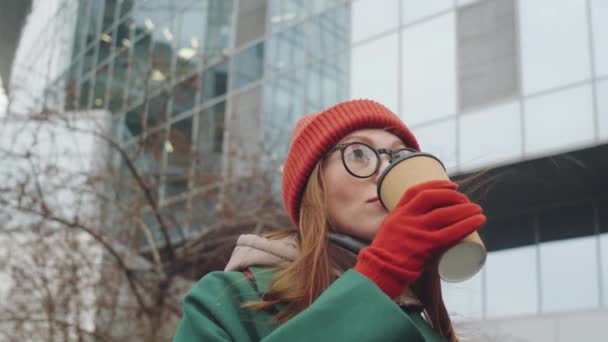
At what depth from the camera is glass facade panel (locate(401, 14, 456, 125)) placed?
1486cm

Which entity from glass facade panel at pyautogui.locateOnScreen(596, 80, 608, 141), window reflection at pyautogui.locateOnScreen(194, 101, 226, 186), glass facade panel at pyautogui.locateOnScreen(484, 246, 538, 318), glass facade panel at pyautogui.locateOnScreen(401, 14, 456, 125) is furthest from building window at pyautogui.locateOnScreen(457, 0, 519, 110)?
window reflection at pyautogui.locateOnScreen(194, 101, 226, 186)

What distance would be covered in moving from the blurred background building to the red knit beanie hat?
868 centimetres

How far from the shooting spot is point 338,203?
2170mm

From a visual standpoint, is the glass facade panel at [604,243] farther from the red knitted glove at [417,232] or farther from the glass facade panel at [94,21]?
the glass facade panel at [94,21]

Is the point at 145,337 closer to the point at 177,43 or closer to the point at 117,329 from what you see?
the point at 117,329

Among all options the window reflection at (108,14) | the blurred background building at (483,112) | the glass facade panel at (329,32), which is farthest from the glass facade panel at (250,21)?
the window reflection at (108,14)

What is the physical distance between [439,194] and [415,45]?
14218 mm

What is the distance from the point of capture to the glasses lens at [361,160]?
2.14m

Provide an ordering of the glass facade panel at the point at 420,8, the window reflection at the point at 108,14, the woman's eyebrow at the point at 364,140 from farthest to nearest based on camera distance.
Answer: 1. the window reflection at the point at 108,14
2. the glass facade panel at the point at 420,8
3. the woman's eyebrow at the point at 364,140

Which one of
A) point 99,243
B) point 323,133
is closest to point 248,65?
point 99,243

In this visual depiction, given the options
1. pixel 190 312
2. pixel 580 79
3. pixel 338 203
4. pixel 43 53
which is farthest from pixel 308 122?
pixel 43 53

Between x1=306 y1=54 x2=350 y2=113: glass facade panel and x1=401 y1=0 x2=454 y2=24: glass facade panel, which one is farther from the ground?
x1=401 y1=0 x2=454 y2=24: glass facade panel

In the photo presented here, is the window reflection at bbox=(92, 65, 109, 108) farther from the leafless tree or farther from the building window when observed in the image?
the building window

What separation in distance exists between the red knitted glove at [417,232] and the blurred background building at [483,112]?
9.22 metres
